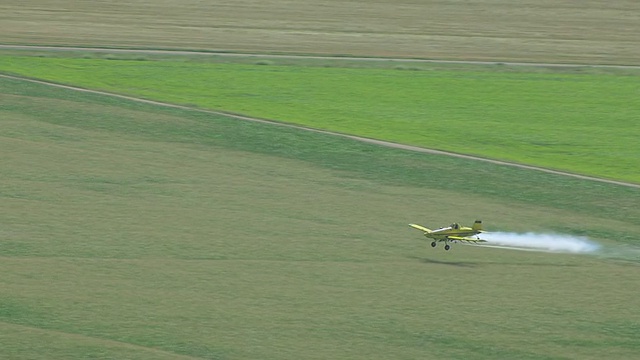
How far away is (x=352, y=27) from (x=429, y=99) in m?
19.6

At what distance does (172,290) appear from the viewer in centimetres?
3741

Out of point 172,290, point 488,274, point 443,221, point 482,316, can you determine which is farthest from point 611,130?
point 172,290

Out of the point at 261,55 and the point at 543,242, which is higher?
the point at 261,55

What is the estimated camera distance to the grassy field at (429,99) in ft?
200

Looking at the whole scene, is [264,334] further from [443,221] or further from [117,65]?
[117,65]

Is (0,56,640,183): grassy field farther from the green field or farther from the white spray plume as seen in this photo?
the white spray plume

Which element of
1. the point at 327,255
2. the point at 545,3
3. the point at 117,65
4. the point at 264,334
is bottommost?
the point at 264,334

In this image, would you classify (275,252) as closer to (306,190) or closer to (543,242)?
(306,190)

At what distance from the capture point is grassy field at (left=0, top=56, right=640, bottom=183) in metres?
60.9

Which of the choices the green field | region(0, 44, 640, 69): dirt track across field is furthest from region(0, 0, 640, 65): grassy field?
region(0, 44, 640, 69): dirt track across field

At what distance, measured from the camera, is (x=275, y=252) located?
41.8 metres

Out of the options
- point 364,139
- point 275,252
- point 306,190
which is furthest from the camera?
point 364,139

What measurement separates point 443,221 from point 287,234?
7.07 metres

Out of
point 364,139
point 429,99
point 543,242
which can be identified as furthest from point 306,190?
point 429,99
